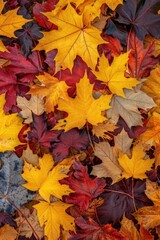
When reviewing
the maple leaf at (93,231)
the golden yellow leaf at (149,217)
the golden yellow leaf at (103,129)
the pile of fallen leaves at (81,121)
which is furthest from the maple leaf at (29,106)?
the golden yellow leaf at (149,217)

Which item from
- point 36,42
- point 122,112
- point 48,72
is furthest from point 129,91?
point 36,42

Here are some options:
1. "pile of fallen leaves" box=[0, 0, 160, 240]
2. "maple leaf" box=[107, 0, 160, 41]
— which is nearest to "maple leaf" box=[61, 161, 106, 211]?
"pile of fallen leaves" box=[0, 0, 160, 240]

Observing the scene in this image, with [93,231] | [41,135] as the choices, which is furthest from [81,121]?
[93,231]

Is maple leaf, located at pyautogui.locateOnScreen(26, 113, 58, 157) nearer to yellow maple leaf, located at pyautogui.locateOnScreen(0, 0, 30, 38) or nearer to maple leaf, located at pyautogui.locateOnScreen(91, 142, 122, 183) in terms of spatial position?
maple leaf, located at pyautogui.locateOnScreen(91, 142, 122, 183)

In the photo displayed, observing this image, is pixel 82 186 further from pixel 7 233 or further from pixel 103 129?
pixel 7 233

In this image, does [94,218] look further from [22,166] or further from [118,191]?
[22,166]

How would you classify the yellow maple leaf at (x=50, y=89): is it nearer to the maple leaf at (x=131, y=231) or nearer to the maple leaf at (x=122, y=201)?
the maple leaf at (x=122, y=201)
